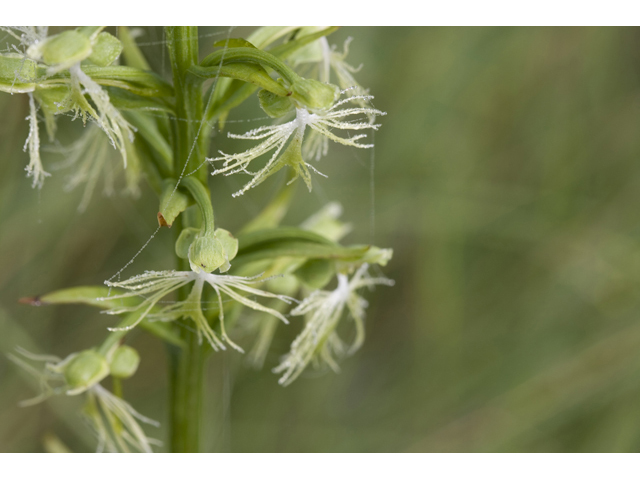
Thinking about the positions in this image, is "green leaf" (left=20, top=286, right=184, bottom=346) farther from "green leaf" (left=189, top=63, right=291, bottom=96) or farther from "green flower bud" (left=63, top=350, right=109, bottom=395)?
"green leaf" (left=189, top=63, right=291, bottom=96)

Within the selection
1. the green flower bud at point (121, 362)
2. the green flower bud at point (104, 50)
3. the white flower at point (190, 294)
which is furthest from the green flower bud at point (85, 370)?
the green flower bud at point (104, 50)

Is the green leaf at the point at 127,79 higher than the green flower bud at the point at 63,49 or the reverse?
higher

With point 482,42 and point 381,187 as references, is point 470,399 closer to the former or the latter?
point 381,187

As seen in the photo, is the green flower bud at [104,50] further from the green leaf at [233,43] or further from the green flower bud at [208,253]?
the green flower bud at [208,253]

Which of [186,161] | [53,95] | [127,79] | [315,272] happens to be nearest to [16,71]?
[53,95]

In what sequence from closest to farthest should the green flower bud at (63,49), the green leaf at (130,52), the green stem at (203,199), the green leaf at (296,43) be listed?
the green flower bud at (63,49), the green stem at (203,199), the green leaf at (296,43), the green leaf at (130,52)

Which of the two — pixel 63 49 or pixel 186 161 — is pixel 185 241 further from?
pixel 63 49
